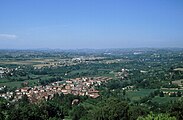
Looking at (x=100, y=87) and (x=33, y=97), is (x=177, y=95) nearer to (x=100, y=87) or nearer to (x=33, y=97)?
(x=100, y=87)

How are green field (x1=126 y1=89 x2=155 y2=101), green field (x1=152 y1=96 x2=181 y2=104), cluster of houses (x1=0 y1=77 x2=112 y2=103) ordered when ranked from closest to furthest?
green field (x1=152 y1=96 x2=181 y2=104) < green field (x1=126 y1=89 x2=155 y2=101) < cluster of houses (x1=0 y1=77 x2=112 y2=103)

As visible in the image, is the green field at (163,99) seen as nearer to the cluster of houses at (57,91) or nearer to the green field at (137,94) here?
the green field at (137,94)

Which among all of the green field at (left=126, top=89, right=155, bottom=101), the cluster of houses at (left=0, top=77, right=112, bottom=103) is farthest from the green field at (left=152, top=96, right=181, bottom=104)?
the cluster of houses at (left=0, top=77, right=112, bottom=103)

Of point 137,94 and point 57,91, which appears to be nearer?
point 137,94

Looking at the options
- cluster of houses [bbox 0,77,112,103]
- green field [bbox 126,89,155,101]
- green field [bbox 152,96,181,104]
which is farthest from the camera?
cluster of houses [bbox 0,77,112,103]

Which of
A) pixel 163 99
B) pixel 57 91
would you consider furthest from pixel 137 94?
pixel 57 91

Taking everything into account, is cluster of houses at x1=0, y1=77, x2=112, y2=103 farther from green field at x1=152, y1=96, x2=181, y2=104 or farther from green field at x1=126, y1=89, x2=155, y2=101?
green field at x1=152, y1=96, x2=181, y2=104

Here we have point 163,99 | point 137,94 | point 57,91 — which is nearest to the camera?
point 163,99

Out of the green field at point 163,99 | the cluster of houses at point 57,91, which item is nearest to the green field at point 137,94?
the green field at point 163,99

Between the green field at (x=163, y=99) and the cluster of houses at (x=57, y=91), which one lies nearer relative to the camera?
the green field at (x=163, y=99)

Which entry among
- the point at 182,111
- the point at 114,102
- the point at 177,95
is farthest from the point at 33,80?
the point at 182,111

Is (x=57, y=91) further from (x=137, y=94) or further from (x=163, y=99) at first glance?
(x=163, y=99)

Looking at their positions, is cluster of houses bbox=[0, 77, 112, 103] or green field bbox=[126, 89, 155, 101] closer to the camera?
green field bbox=[126, 89, 155, 101]
